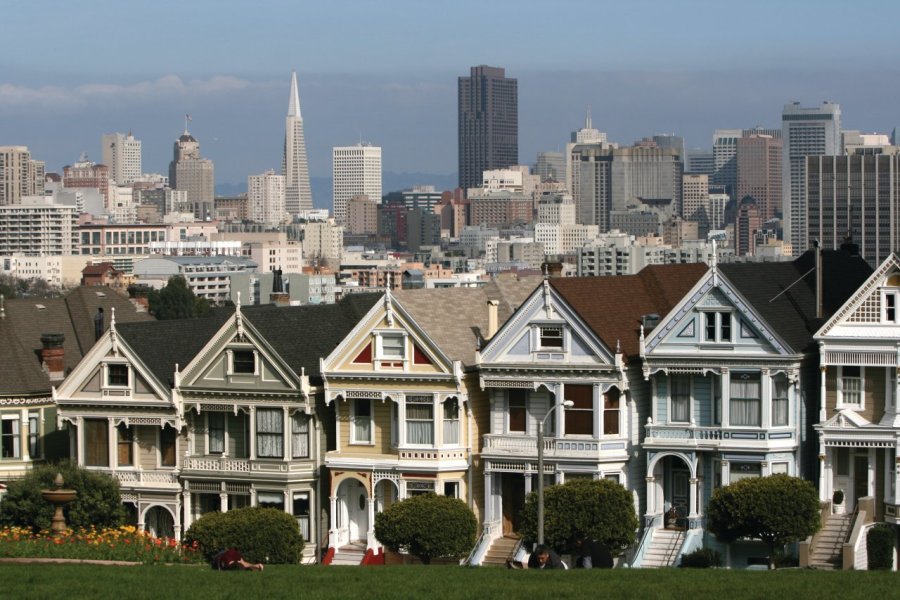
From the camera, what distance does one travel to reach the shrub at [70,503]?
5222 centimetres

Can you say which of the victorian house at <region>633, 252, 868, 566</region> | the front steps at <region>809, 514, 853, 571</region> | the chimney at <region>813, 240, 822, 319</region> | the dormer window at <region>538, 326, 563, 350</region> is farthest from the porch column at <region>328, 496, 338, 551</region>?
the chimney at <region>813, 240, 822, 319</region>

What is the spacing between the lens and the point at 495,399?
166 feet

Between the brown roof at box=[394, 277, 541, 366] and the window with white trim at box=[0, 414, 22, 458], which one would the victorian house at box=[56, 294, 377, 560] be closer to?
the window with white trim at box=[0, 414, 22, 458]

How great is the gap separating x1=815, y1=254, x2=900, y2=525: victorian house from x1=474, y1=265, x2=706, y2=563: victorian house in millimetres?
3979

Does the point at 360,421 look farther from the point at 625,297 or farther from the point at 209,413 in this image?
the point at 625,297

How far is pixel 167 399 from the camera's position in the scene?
5347 cm

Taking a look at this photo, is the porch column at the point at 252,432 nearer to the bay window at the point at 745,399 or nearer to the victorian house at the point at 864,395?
the bay window at the point at 745,399

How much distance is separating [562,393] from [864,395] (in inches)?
241

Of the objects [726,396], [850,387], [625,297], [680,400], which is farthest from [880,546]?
[625,297]

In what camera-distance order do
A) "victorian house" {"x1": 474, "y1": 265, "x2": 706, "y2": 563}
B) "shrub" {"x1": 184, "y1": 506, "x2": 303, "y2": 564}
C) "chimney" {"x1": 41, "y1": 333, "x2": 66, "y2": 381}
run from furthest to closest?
1. "chimney" {"x1": 41, "y1": 333, "x2": 66, "y2": 381}
2. "victorian house" {"x1": 474, "y1": 265, "x2": 706, "y2": 563}
3. "shrub" {"x1": 184, "y1": 506, "x2": 303, "y2": 564}

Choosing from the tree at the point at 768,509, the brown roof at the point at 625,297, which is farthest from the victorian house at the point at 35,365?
the tree at the point at 768,509

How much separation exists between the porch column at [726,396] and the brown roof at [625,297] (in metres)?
2.22

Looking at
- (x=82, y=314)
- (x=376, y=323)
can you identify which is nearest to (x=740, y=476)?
(x=376, y=323)

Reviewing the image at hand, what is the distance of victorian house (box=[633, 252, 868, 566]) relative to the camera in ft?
156
